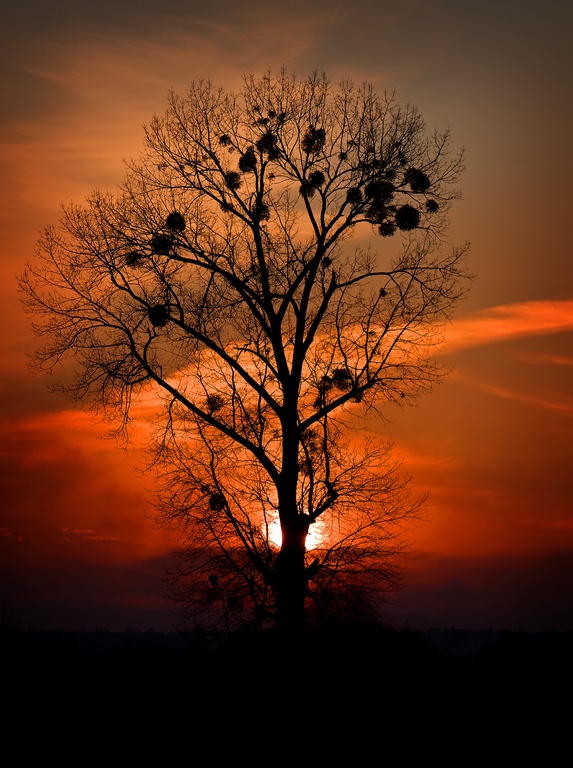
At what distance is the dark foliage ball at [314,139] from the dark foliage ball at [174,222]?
3.10 meters

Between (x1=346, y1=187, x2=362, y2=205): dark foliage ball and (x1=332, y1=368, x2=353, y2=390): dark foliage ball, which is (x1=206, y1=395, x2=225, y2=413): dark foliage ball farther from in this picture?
(x1=346, y1=187, x2=362, y2=205): dark foliage ball

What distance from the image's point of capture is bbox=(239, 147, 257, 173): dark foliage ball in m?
19.1

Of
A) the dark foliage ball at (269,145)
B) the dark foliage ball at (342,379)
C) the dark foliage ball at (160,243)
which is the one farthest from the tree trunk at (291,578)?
the dark foliage ball at (269,145)

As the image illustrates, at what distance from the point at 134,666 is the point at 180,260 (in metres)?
8.23

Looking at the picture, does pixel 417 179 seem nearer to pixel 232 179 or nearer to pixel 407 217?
pixel 407 217

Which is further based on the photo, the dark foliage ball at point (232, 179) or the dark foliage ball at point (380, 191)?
the dark foliage ball at point (232, 179)

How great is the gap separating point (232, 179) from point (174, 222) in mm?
1692

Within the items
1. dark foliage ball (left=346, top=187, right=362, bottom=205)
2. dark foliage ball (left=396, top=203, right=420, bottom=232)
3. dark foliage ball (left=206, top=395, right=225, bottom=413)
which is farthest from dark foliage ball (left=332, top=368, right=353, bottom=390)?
dark foliage ball (left=346, top=187, right=362, bottom=205)

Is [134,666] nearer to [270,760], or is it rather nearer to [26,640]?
[26,640]

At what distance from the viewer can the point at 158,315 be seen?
18.3 metres

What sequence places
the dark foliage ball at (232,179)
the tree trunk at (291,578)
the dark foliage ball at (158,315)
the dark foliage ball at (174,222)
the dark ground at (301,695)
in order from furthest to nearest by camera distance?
the dark foliage ball at (232,179), the dark foliage ball at (174,222), the dark foliage ball at (158,315), the tree trunk at (291,578), the dark ground at (301,695)

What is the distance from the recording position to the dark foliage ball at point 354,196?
18.9 m

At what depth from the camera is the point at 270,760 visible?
42.3ft

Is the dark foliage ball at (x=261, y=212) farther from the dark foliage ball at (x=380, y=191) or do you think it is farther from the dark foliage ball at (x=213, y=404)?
the dark foliage ball at (x=213, y=404)
